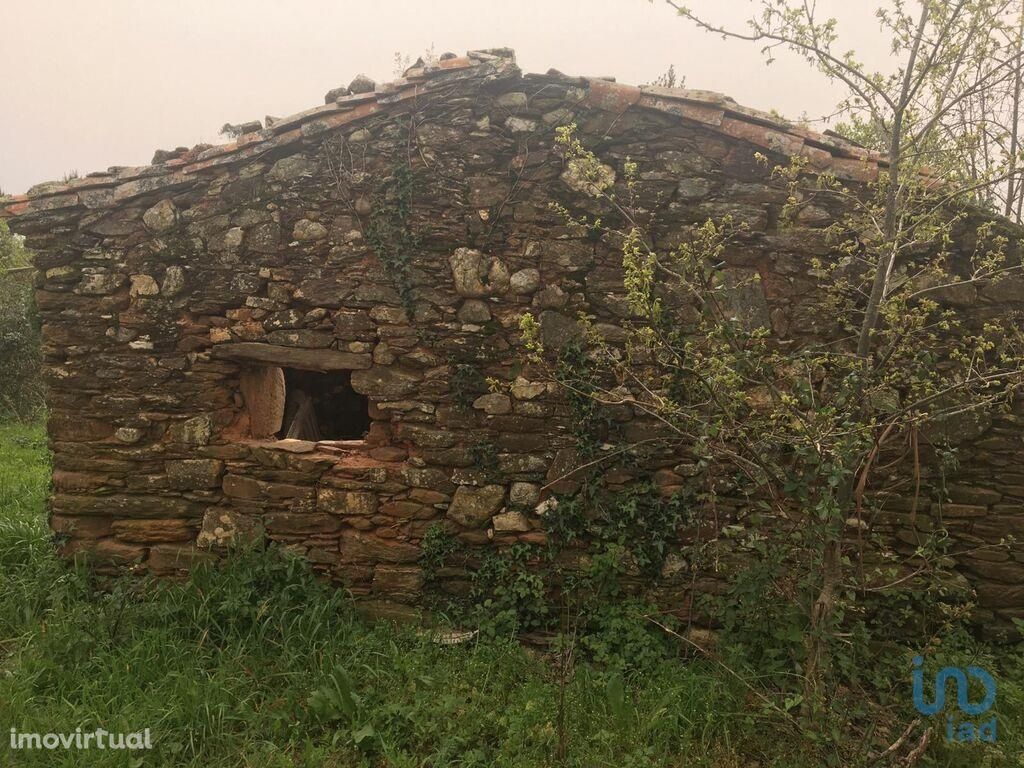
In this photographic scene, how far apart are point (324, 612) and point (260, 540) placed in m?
0.63

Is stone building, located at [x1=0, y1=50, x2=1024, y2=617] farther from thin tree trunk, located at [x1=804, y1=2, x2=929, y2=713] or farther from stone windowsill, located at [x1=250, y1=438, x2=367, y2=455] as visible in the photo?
thin tree trunk, located at [x1=804, y1=2, x2=929, y2=713]

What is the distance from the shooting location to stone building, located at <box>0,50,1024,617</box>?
395 centimetres

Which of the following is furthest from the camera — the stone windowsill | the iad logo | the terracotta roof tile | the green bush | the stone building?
the green bush

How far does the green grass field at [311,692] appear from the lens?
9.79ft

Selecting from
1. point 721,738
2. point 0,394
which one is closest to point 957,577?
point 721,738

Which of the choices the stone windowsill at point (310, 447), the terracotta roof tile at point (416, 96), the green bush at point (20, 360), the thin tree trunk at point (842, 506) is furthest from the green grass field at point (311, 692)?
the green bush at point (20, 360)

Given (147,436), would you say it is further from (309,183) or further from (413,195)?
(413,195)

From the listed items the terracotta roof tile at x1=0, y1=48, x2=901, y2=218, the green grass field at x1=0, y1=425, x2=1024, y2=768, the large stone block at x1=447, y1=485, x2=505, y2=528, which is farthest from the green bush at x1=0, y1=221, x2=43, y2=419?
the large stone block at x1=447, y1=485, x2=505, y2=528

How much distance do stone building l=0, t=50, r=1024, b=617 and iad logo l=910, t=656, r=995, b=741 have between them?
1584mm

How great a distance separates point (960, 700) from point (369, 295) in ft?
12.7

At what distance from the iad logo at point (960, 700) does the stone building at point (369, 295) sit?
158 centimetres

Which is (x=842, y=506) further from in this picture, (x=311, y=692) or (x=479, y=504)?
(x=311, y=692)

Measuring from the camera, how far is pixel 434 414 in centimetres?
404

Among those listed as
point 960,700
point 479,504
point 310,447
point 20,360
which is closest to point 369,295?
point 310,447
